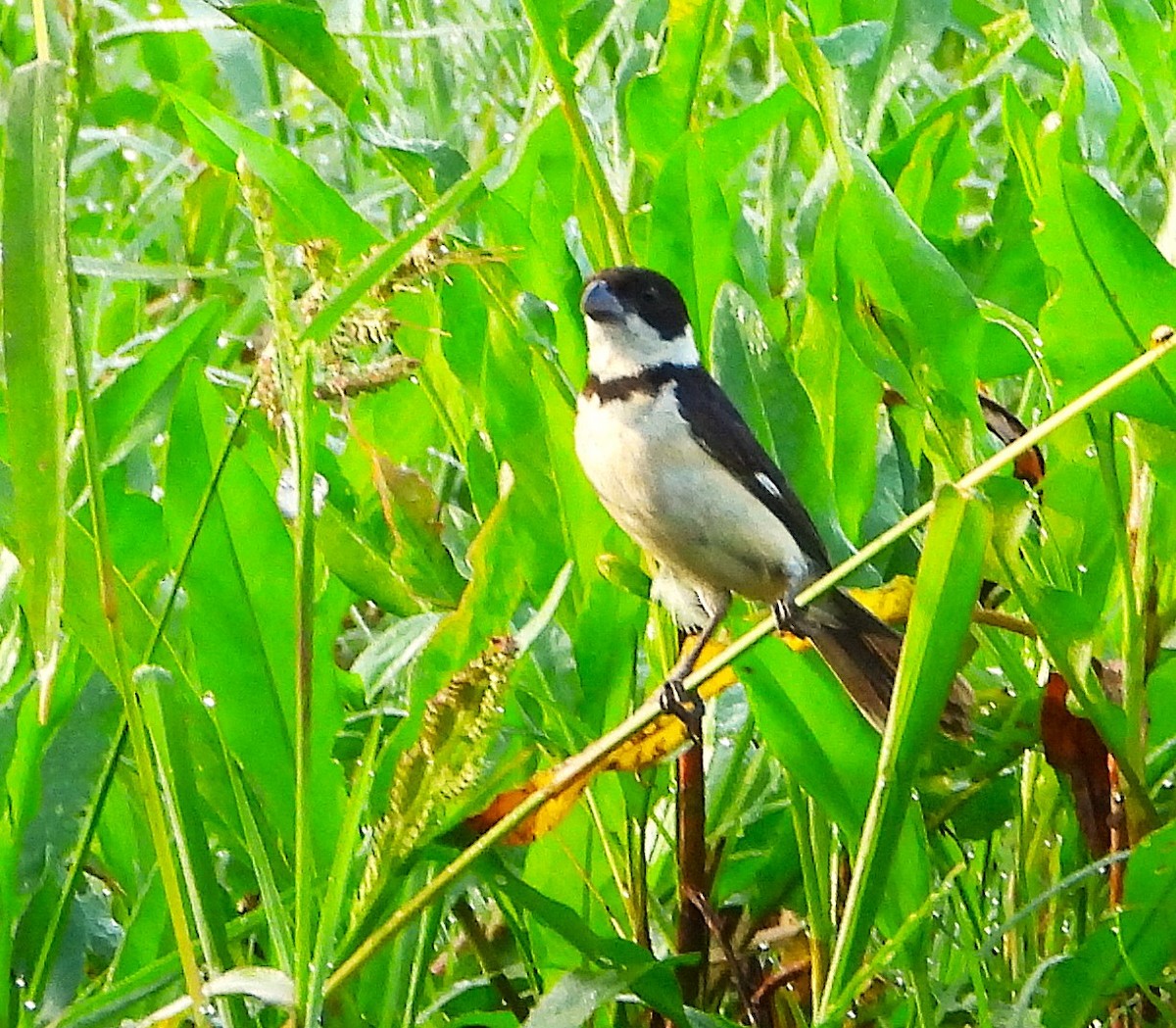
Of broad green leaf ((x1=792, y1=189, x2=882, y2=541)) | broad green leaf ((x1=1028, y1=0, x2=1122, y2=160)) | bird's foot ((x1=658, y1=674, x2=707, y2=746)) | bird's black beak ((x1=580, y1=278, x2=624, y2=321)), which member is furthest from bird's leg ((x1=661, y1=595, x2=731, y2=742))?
broad green leaf ((x1=1028, y1=0, x2=1122, y2=160))

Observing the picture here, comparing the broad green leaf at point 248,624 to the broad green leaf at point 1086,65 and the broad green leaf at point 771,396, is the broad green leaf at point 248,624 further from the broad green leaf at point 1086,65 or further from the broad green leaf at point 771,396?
the broad green leaf at point 1086,65

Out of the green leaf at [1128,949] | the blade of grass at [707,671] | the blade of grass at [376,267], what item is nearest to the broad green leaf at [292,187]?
the blade of grass at [376,267]

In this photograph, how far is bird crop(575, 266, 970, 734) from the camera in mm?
942

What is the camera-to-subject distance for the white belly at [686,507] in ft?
3.32

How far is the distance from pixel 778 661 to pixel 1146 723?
18 cm

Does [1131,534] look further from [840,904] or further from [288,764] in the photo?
[288,764]

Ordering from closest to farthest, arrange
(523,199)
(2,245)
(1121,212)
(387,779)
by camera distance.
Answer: (2,245) → (1121,212) → (387,779) → (523,199)

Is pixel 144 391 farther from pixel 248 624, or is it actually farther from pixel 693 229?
pixel 693 229

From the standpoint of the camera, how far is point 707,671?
0.60m

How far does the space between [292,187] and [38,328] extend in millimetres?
378

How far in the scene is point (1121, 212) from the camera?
653mm

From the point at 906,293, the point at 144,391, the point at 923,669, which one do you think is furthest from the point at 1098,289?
the point at 144,391

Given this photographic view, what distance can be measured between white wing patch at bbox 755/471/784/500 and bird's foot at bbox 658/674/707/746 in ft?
1.06

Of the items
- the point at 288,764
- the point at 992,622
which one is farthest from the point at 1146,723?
the point at 288,764
